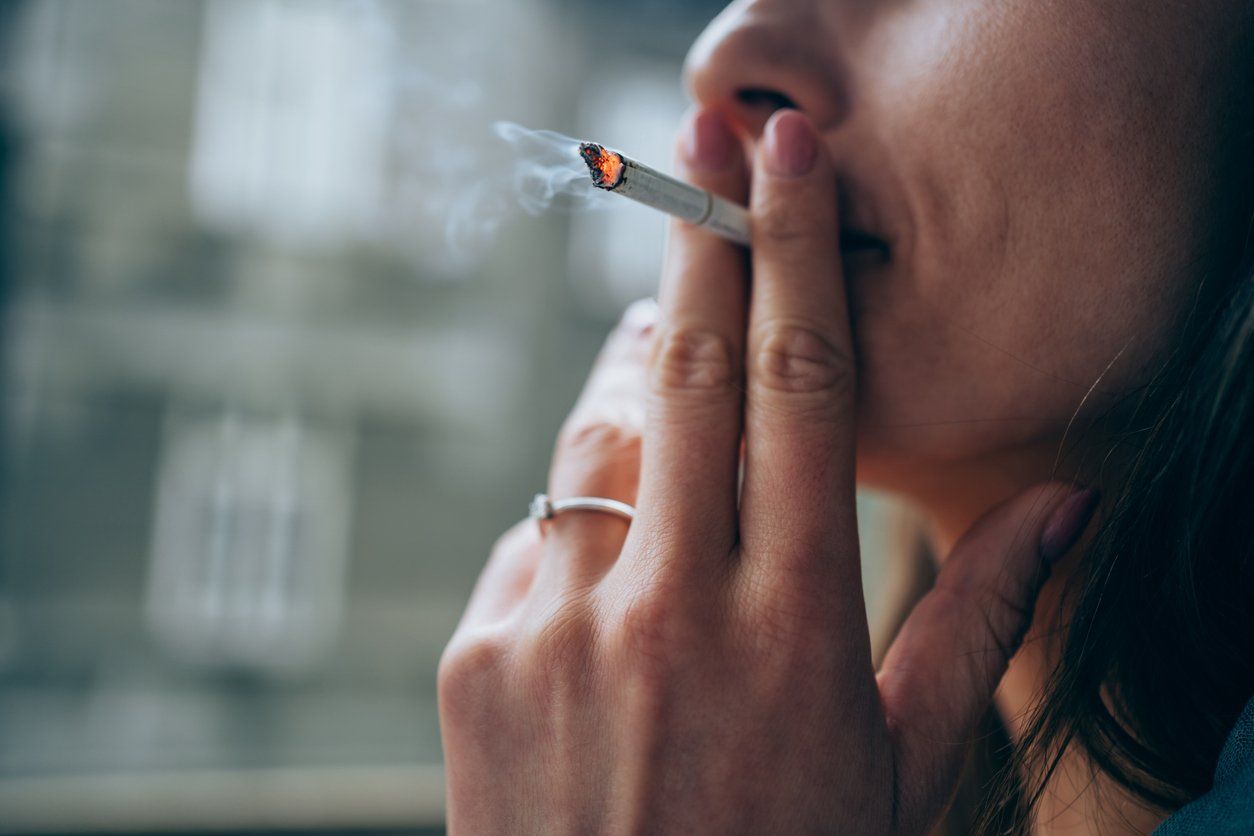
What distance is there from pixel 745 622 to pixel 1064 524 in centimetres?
21

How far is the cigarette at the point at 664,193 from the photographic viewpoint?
1.56 ft

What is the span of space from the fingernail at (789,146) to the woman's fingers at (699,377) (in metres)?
0.06

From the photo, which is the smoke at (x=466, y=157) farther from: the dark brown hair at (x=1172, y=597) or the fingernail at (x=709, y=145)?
the dark brown hair at (x=1172, y=597)

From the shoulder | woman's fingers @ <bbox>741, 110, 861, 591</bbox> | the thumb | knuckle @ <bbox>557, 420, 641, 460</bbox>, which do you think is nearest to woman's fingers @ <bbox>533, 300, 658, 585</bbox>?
knuckle @ <bbox>557, 420, 641, 460</bbox>

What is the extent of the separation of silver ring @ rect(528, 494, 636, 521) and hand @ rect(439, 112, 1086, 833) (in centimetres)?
3

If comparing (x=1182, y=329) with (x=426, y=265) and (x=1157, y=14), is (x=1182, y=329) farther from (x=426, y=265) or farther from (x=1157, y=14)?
(x=426, y=265)

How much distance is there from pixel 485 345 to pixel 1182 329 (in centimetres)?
534

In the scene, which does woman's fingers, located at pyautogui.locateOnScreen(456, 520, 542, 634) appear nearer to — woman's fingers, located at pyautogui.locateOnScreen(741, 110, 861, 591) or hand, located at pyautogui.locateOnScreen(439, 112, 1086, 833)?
hand, located at pyautogui.locateOnScreen(439, 112, 1086, 833)

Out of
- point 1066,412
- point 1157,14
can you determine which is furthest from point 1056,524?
point 1157,14

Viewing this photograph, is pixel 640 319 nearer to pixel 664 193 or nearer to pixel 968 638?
pixel 664 193

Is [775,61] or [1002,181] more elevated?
[775,61]

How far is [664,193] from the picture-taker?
52 centimetres

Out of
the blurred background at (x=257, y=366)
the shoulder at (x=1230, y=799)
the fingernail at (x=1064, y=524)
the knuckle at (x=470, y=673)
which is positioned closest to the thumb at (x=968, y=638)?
the fingernail at (x=1064, y=524)

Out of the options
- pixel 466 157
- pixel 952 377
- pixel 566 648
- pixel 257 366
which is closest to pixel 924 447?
pixel 952 377
